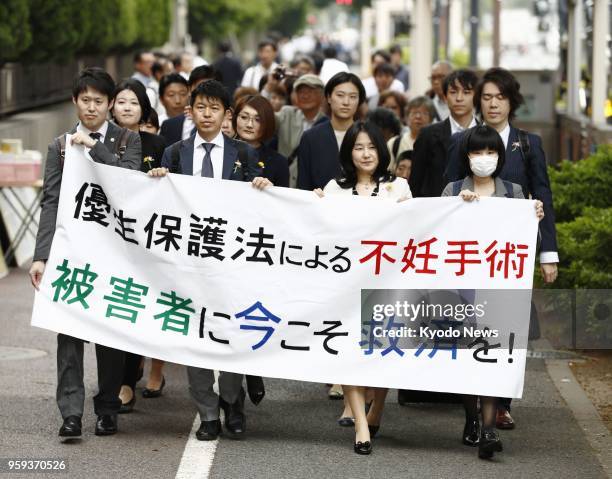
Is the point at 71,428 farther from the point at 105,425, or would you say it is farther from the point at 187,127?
the point at 187,127

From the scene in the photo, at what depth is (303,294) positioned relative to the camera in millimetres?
7457

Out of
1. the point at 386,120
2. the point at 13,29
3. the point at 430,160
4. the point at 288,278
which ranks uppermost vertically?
the point at 13,29

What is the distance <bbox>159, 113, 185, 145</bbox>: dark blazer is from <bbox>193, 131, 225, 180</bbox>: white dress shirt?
2.62 metres

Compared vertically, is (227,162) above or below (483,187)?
above

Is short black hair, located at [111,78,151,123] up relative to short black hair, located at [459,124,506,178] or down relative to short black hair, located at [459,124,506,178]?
up

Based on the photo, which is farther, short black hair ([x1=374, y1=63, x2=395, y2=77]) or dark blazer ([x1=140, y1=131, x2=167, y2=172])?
short black hair ([x1=374, y1=63, x2=395, y2=77])

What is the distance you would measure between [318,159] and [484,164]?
76.1 inches

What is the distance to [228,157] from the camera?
7789 mm

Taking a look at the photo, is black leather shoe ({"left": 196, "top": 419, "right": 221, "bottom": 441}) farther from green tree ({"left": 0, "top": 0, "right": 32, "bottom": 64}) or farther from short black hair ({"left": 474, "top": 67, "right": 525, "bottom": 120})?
green tree ({"left": 0, "top": 0, "right": 32, "bottom": 64})

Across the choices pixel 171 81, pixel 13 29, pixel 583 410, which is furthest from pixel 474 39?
pixel 583 410

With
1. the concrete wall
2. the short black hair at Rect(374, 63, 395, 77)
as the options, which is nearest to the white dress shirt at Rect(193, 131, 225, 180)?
the short black hair at Rect(374, 63, 395, 77)

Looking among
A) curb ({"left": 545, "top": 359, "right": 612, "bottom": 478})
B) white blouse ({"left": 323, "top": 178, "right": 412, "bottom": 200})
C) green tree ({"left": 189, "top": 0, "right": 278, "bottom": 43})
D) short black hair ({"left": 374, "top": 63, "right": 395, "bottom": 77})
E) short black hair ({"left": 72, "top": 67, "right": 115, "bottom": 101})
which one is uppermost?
green tree ({"left": 189, "top": 0, "right": 278, "bottom": 43})

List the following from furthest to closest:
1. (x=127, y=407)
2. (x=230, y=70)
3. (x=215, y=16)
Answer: (x=215, y=16), (x=230, y=70), (x=127, y=407)

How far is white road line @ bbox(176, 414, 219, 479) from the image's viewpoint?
6.90m
